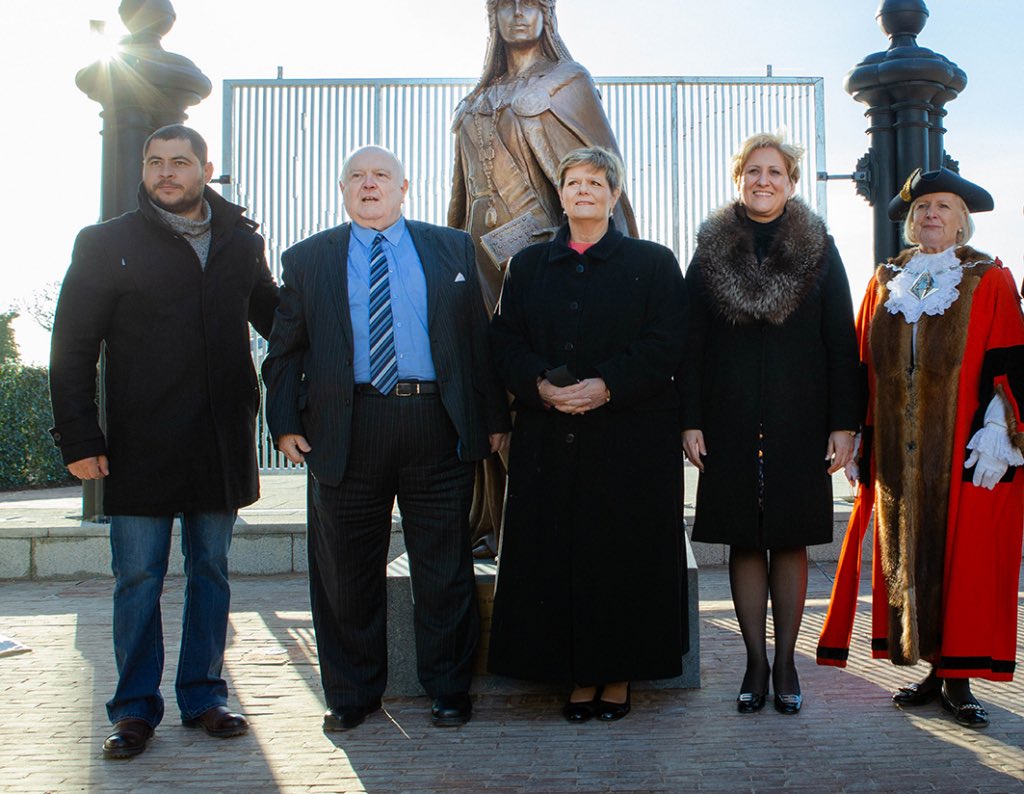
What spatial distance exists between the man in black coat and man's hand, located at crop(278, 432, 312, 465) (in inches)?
6.4

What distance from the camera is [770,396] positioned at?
137 inches

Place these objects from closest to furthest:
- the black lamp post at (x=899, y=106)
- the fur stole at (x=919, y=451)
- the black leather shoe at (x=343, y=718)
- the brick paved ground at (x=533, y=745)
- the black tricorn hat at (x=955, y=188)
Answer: the brick paved ground at (x=533, y=745)
the black leather shoe at (x=343, y=718)
the fur stole at (x=919, y=451)
the black tricorn hat at (x=955, y=188)
the black lamp post at (x=899, y=106)

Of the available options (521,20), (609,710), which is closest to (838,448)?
(609,710)

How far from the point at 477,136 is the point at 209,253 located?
129 centimetres

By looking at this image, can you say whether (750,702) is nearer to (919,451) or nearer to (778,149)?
(919,451)

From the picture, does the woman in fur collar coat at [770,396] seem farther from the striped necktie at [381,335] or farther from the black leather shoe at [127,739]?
the black leather shoe at [127,739]

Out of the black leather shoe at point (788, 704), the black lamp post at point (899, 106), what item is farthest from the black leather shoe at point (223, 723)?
the black lamp post at point (899, 106)

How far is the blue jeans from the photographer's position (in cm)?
331

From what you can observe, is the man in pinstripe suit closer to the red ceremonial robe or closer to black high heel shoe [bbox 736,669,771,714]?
black high heel shoe [bbox 736,669,771,714]

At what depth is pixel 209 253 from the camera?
346 centimetres

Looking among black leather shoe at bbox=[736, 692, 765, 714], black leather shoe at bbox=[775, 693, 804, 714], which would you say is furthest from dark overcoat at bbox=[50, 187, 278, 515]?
black leather shoe at bbox=[775, 693, 804, 714]

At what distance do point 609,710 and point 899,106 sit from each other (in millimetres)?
4489

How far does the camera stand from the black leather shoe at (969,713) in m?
3.30

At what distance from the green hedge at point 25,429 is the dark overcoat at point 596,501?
451 inches
